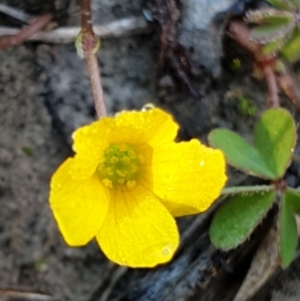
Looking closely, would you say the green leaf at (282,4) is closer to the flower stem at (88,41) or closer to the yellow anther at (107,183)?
the flower stem at (88,41)

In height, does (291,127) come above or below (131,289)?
above

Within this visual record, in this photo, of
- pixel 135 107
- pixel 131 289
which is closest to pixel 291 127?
pixel 135 107

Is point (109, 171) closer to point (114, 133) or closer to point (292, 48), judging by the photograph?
point (114, 133)

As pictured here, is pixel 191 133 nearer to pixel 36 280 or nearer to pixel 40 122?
pixel 40 122

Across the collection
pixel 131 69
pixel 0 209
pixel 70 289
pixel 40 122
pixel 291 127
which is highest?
pixel 291 127

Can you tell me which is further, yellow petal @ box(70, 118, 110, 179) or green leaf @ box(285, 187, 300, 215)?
green leaf @ box(285, 187, 300, 215)

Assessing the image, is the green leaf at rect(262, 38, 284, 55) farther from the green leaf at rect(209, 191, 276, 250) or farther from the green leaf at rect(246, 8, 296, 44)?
the green leaf at rect(209, 191, 276, 250)

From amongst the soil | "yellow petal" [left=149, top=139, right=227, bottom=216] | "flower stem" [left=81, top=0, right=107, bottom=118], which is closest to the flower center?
"yellow petal" [left=149, top=139, right=227, bottom=216]
